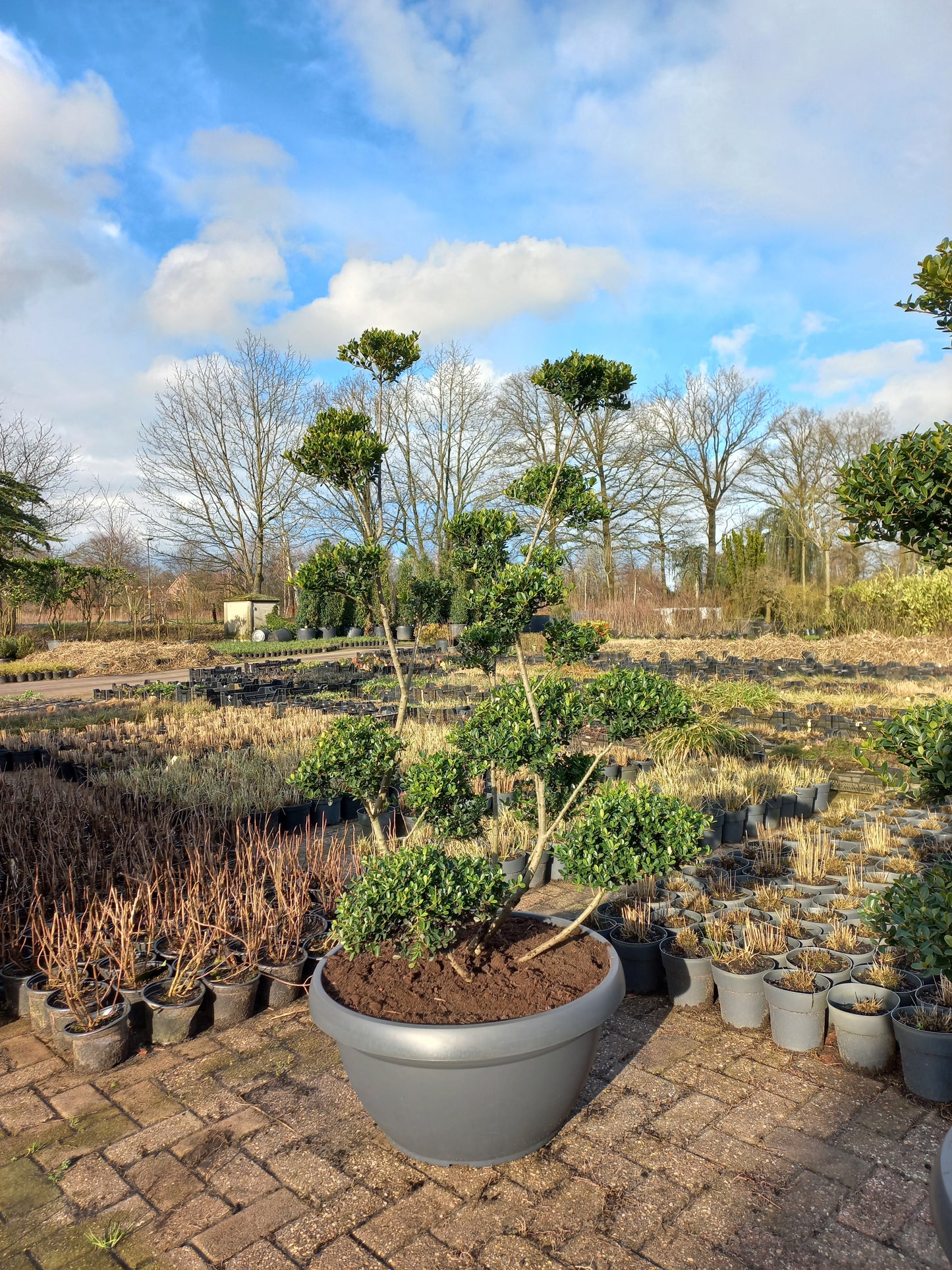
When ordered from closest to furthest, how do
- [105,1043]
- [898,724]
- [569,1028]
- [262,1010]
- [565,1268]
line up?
1. [565,1268]
2. [569,1028]
3. [898,724]
4. [105,1043]
5. [262,1010]

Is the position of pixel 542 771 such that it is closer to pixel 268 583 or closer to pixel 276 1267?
pixel 276 1267

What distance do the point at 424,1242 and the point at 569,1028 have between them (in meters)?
0.58

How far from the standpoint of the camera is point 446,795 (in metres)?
2.81

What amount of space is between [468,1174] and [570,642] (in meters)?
1.99

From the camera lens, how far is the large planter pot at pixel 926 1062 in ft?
7.56

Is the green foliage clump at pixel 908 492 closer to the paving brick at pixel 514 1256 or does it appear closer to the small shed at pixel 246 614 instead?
the paving brick at pixel 514 1256

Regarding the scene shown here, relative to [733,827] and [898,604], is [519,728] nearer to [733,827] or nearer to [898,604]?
[733,827]

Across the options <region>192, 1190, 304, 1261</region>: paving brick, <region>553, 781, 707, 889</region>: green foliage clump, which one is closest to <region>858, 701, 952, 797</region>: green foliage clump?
<region>553, 781, 707, 889</region>: green foliage clump

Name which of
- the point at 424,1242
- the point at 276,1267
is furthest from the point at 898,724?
the point at 276,1267

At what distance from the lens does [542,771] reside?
3.13 m

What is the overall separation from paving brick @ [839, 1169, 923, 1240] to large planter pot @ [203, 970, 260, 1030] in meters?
2.06

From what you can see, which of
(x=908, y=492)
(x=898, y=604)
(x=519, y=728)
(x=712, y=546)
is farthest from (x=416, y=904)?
(x=712, y=546)

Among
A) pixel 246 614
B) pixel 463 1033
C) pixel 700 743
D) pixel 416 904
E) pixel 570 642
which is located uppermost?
pixel 246 614

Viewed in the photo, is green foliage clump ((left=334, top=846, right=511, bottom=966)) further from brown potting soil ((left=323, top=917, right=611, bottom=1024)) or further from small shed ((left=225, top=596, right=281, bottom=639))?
small shed ((left=225, top=596, right=281, bottom=639))
